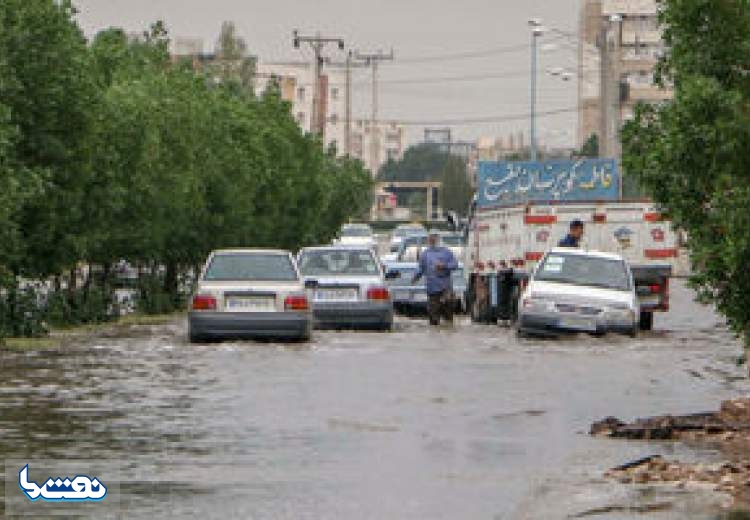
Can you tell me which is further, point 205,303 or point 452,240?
point 452,240

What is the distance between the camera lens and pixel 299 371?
87.7ft

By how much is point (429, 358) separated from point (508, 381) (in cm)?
424

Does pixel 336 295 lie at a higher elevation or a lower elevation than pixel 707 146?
lower

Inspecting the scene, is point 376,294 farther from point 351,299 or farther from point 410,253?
point 410,253

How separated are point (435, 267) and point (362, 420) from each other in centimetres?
2085

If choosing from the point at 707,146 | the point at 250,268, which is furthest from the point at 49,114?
the point at 707,146

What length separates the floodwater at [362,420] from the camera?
14.8 m

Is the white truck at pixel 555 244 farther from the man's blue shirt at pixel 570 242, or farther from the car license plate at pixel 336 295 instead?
the car license plate at pixel 336 295

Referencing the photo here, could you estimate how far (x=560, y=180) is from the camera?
50750mm

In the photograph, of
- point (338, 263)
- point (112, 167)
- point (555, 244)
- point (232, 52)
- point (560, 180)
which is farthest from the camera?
point (232, 52)

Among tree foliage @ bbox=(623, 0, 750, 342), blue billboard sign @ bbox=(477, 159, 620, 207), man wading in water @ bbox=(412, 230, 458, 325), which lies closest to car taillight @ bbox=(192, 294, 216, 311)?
man wading in water @ bbox=(412, 230, 458, 325)

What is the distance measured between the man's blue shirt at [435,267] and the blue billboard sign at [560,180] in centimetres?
916

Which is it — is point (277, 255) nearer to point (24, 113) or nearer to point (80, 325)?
point (24, 113)

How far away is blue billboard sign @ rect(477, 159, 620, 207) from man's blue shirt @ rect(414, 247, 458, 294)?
30.0 feet
